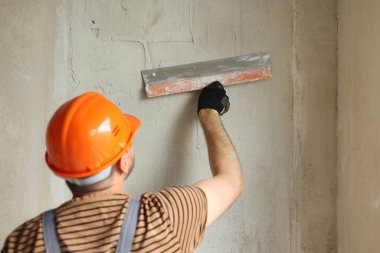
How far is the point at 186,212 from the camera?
3.88 feet

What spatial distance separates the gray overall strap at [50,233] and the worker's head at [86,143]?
0.11 m

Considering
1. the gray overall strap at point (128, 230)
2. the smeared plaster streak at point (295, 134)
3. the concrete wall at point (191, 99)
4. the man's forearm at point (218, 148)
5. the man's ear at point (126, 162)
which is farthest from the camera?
the smeared plaster streak at point (295, 134)

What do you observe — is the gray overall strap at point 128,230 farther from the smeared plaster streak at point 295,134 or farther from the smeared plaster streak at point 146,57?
the smeared plaster streak at point 295,134

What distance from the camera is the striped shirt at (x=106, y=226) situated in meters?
1.09

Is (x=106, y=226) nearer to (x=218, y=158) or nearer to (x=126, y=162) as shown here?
(x=126, y=162)

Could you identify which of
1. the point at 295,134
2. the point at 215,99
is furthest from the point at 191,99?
the point at 295,134

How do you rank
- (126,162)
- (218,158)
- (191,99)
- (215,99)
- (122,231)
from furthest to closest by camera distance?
(191,99) → (215,99) → (218,158) → (126,162) → (122,231)

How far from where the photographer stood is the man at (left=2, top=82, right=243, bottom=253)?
109 centimetres

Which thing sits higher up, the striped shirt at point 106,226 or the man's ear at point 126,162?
the man's ear at point 126,162

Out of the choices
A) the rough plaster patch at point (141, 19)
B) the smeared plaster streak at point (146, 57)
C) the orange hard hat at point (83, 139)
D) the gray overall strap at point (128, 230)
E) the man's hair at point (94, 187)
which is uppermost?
the rough plaster patch at point (141, 19)

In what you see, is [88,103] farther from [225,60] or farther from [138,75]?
[225,60]

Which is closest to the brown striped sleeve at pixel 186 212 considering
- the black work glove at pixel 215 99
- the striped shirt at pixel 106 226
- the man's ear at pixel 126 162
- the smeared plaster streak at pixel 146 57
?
the striped shirt at pixel 106 226

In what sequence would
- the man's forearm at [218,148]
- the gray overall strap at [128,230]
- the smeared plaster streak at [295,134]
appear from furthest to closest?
the smeared plaster streak at [295,134]
the man's forearm at [218,148]
the gray overall strap at [128,230]

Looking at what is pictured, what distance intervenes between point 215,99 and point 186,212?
612mm
